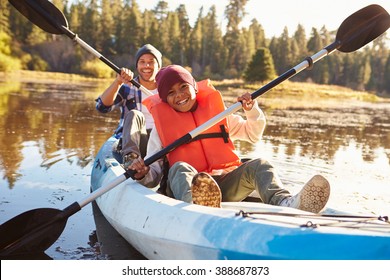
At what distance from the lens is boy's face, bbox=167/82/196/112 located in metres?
3.09

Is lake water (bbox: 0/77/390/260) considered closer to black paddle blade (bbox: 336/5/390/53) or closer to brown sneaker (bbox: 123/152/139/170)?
brown sneaker (bbox: 123/152/139/170)

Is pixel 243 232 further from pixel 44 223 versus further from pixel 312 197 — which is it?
pixel 44 223

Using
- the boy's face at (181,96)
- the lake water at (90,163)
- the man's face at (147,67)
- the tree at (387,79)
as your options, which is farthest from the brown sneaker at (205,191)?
the tree at (387,79)

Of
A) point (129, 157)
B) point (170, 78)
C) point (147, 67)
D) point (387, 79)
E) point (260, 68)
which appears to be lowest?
point (129, 157)

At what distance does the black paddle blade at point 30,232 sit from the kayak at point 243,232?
0.38 m

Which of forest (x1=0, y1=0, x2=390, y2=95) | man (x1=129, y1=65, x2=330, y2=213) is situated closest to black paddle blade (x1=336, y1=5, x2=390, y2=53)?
man (x1=129, y1=65, x2=330, y2=213)

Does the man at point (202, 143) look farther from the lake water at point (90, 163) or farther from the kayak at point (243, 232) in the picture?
the lake water at point (90, 163)

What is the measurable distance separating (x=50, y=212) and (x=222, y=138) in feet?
3.64

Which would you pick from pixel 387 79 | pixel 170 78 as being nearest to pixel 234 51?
pixel 387 79

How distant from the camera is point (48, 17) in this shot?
4.14 m

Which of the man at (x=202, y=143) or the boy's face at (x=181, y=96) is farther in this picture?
the boy's face at (x=181, y=96)

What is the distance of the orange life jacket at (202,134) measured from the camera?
120 inches

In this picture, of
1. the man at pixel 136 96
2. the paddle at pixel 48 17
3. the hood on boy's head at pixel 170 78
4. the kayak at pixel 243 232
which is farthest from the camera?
the paddle at pixel 48 17

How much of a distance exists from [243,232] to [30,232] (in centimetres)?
137
